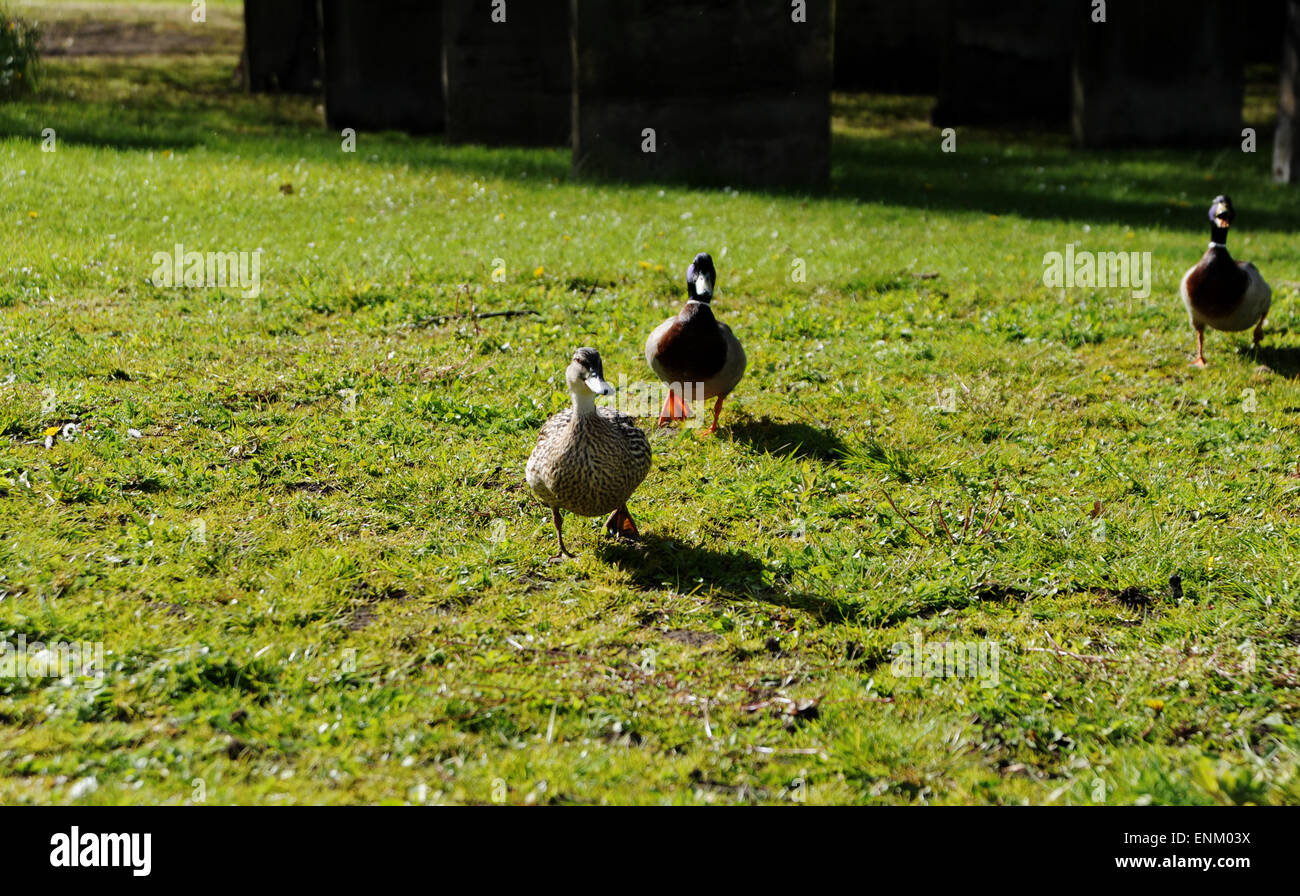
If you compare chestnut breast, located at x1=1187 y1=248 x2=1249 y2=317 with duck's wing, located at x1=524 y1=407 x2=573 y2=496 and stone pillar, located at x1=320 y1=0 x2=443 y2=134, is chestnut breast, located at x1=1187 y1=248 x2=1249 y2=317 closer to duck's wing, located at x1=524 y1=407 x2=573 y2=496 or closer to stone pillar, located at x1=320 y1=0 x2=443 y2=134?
duck's wing, located at x1=524 y1=407 x2=573 y2=496

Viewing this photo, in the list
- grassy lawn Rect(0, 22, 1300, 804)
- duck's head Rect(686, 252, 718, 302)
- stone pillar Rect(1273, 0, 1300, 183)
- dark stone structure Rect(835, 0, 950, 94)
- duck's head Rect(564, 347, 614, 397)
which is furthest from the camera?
dark stone structure Rect(835, 0, 950, 94)

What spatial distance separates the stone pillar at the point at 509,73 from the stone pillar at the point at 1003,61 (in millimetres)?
6913

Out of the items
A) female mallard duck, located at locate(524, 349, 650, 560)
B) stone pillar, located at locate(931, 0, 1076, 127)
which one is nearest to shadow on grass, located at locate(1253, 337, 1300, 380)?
female mallard duck, located at locate(524, 349, 650, 560)

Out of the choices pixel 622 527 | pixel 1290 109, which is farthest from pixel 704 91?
pixel 622 527

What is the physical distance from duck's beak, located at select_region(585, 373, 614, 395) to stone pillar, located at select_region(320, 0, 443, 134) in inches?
599

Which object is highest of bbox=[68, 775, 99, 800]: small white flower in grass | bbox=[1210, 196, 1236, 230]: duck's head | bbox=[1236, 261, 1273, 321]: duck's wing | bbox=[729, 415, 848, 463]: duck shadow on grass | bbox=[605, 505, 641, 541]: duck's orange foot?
bbox=[1210, 196, 1236, 230]: duck's head

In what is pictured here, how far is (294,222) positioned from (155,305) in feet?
9.28

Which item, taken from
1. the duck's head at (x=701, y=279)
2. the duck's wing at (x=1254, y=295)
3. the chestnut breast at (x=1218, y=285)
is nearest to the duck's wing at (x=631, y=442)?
the duck's head at (x=701, y=279)

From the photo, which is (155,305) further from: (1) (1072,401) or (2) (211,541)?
(1) (1072,401)

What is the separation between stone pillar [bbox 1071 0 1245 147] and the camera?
1820 cm

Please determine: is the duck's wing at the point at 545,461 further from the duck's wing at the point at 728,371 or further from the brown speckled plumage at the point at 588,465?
the duck's wing at the point at 728,371

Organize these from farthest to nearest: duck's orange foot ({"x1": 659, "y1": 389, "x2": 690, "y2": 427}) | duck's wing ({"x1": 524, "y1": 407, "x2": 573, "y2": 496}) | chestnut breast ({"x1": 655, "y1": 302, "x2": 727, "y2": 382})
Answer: duck's orange foot ({"x1": 659, "y1": 389, "x2": 690, "y2": 427}), chestnut breast ({"x1": 655, "y1": 302, "x2": 727, "y2": 382}), duck's wing ({"x1": 524, "y1": 407, "x2": 573, "y2": 496})

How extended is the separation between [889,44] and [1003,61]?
4.31m
